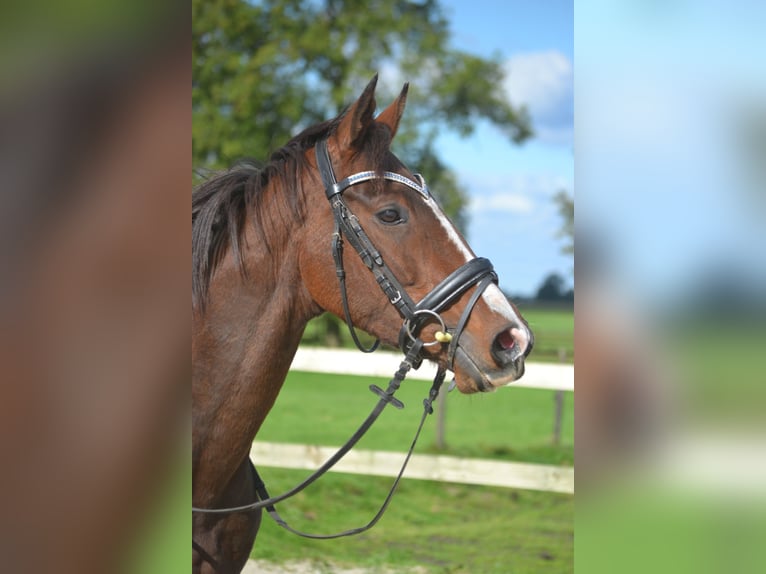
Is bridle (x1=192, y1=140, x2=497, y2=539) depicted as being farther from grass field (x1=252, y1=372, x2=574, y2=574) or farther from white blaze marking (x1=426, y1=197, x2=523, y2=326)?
grass field (x1=252, y1=372, x2=574, y2=574)

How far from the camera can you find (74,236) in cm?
58

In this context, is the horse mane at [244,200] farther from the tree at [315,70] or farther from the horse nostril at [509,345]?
the tree at [315,70]

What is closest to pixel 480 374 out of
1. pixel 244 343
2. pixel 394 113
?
pixel 244 343

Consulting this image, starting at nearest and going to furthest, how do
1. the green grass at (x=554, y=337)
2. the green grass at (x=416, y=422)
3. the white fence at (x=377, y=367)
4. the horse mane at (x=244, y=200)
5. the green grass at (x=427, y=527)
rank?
1. the horse mane at (x=244, y=200)
2. the green grass at (x=427, y=527)
3. the white fence at (x=377, y=367)
4. the green grass at (x=416, y=422)
5. the green grass at (x=554, y=337)

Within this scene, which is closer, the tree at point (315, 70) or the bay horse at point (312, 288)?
the bay horse at point (312, 288)

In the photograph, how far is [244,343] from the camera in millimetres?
2074

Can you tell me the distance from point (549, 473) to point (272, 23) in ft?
42.6

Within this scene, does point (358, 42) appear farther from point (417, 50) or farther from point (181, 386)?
point (181, 386)

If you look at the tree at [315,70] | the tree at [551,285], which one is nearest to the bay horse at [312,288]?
the tree at [315,70]

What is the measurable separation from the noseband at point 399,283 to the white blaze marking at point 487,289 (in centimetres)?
2

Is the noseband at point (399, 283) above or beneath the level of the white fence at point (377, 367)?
above

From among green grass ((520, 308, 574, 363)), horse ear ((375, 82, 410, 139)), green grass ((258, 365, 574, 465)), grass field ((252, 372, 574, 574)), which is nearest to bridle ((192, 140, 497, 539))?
horse ear ((375, 82, 410, 139))

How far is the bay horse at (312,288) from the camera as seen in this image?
6.76 ft

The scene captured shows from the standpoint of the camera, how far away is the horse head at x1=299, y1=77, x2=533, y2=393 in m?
2.08
